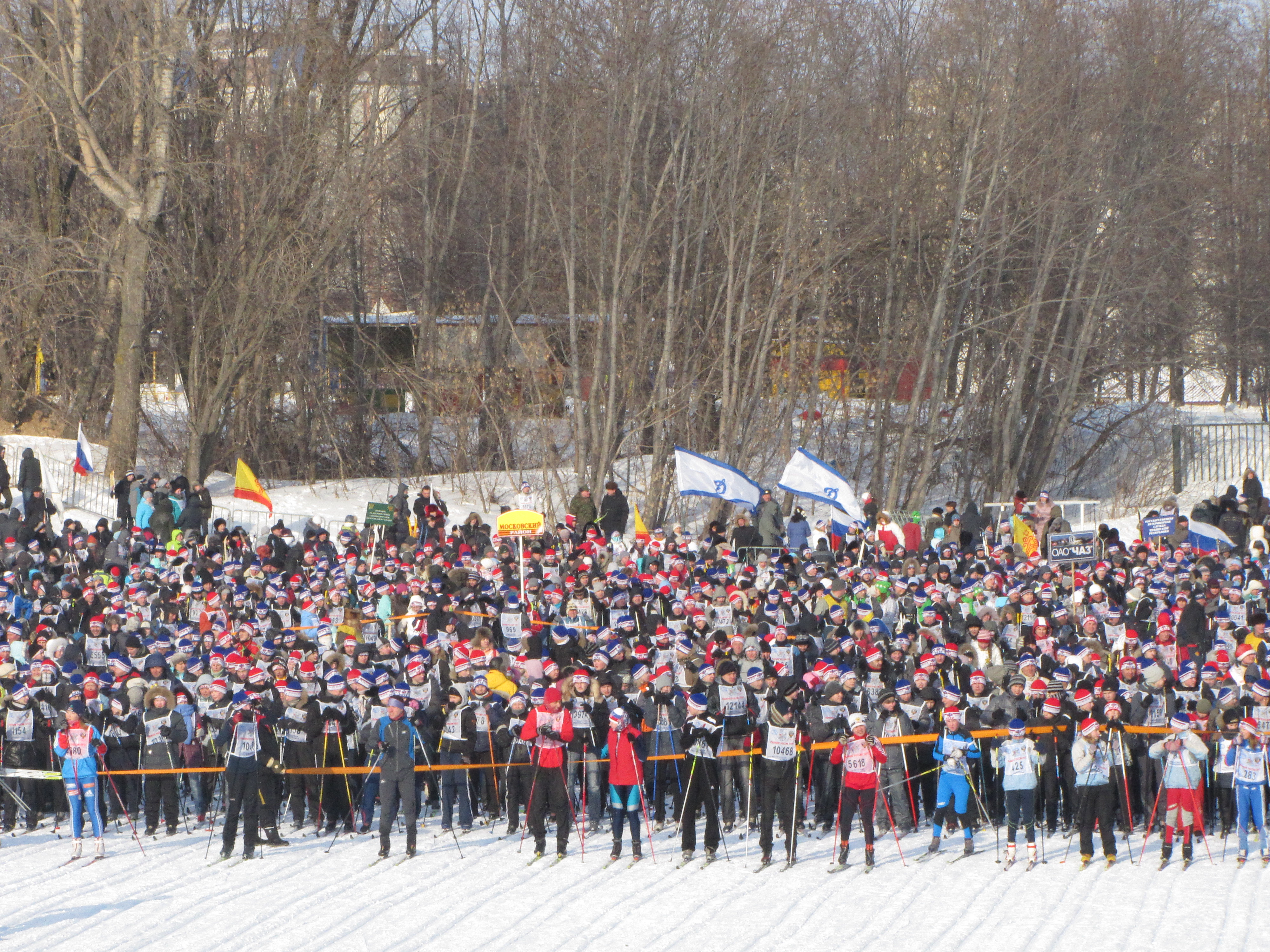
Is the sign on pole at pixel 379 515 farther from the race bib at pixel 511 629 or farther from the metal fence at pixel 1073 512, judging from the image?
the metal fence at pixel 1073 512

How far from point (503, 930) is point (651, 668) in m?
4.61

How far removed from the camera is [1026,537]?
26.6m

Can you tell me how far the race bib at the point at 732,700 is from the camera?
604 inches

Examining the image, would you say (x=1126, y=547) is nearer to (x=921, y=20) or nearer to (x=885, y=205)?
(x=885, y=205)

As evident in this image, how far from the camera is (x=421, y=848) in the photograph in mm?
15789

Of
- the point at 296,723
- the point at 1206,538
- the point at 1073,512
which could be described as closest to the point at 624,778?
the point at 296,723

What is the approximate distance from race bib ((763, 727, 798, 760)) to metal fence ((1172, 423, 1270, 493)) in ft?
80.4

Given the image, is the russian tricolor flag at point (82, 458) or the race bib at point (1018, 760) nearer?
the race bib at point (1018, 760)

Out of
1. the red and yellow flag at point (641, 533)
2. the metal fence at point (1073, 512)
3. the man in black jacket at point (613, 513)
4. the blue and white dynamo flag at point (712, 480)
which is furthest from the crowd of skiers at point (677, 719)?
the metal fence at point (1073, 512)

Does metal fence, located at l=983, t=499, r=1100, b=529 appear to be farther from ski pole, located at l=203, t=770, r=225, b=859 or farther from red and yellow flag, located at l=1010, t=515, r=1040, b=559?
ski pole, located at l=203, t=770, r=225, b=859

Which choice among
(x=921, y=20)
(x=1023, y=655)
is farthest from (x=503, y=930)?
(x=921, y=20)

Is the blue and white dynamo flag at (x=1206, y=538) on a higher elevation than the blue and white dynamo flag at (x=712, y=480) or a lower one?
lower

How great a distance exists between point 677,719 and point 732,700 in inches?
25.1

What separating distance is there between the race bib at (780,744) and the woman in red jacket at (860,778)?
1.51 ft
